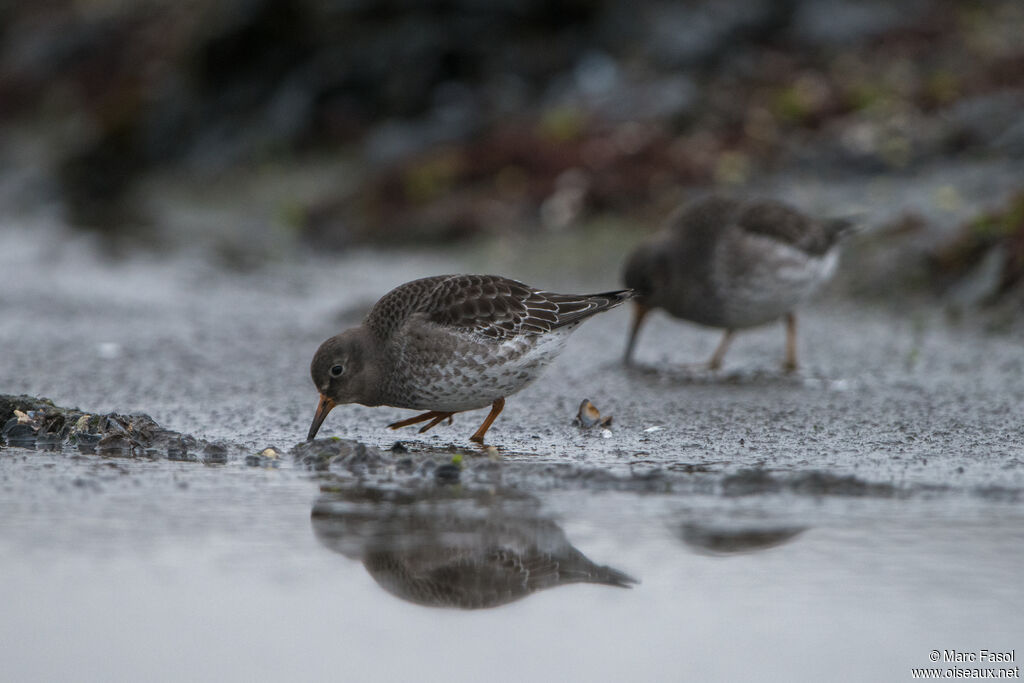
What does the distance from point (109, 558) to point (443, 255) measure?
34.2ft

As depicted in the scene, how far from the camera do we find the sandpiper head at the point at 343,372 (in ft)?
21.6

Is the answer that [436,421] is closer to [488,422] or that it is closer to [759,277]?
[488,422]

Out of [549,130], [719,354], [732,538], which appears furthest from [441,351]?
[549,130]

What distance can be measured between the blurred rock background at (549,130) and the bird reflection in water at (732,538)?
18.5ft

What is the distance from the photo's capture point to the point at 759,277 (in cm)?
915

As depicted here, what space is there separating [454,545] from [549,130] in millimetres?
12600

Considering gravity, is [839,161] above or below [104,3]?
below

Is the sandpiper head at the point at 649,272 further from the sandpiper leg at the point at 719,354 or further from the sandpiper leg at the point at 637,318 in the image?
→ the sandpiper leg at the point at 719,354

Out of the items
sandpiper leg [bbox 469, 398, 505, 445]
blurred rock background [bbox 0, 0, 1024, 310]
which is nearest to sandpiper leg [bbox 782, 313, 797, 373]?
blurred rock background [bbox 0, 0, 1024, 310]

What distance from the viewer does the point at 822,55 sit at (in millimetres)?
16750

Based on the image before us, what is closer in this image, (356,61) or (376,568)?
(376,568)

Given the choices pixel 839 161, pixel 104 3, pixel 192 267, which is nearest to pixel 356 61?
pixel 192 267

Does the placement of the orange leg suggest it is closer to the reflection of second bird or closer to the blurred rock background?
the reflection of second bird

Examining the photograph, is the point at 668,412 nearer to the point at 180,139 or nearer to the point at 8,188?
the point at 180,139
